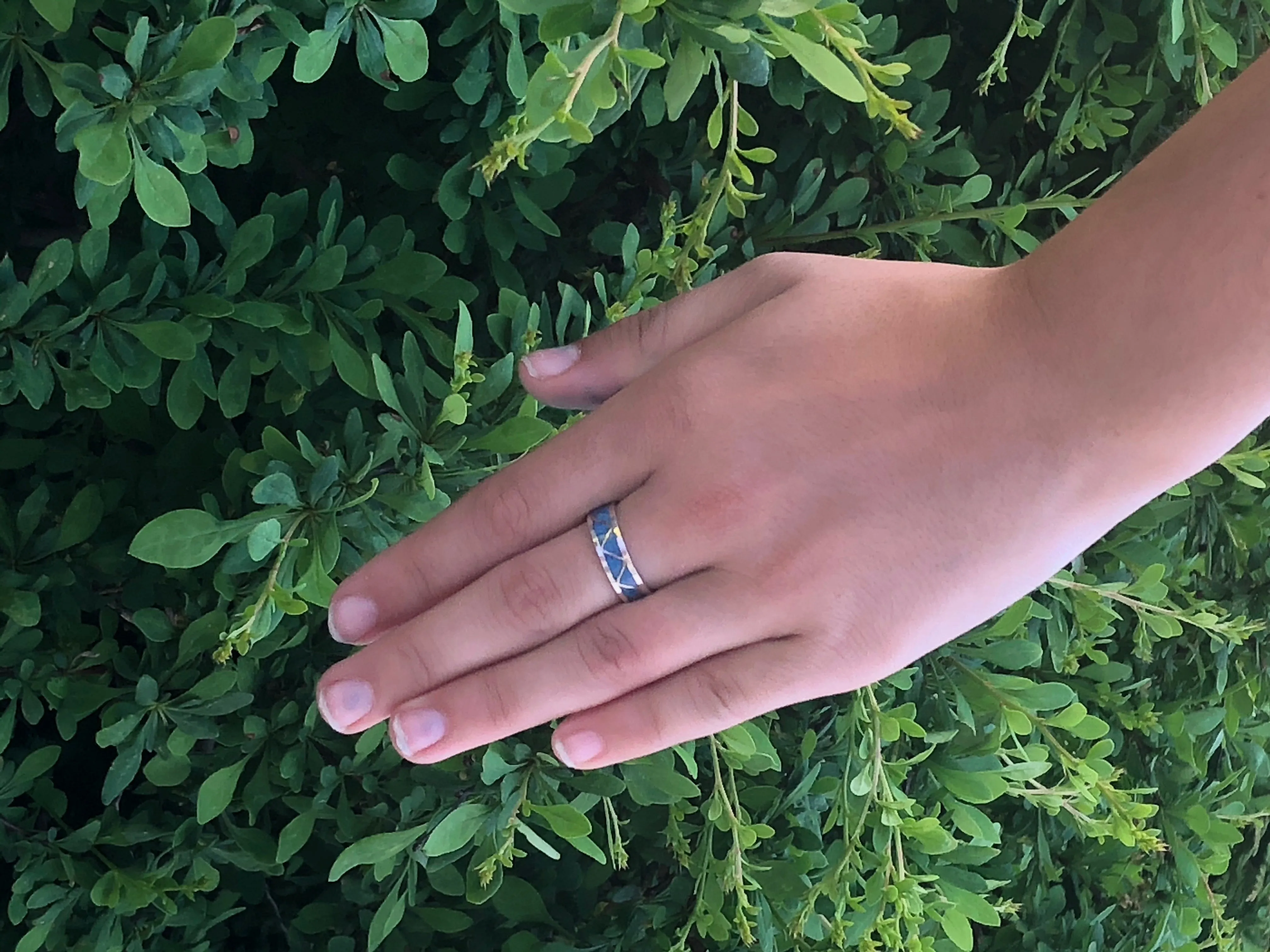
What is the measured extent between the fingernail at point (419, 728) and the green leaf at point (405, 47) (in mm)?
487

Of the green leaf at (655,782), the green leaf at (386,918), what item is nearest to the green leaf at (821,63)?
the green leaf at (655,782)

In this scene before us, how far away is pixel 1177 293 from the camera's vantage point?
1.87 feet

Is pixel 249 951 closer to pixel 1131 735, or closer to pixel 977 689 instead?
pixel 977 689

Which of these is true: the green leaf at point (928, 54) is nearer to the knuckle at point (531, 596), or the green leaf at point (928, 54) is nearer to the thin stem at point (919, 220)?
the thin stem at point (919, 220)

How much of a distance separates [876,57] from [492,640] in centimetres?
73

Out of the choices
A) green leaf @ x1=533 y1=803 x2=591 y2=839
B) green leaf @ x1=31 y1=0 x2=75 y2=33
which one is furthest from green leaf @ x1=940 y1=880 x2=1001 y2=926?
green leaf @ x1=31 y1=0 x2=75 y2=33

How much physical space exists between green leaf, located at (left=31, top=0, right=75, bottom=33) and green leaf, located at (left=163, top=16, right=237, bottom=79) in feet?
0.21

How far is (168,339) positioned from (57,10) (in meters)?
0.25

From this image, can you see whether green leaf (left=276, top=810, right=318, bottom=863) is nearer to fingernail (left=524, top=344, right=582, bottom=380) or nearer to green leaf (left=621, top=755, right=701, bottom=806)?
green leaf (left=621, top=755, right=701, bottom=806)

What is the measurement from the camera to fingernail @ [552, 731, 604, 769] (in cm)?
73

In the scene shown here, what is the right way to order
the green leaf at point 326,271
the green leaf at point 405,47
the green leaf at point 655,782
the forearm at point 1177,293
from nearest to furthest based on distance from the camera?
the forearm at point 1177,293 → the green leaf at point 405,47 → the green leaf at point 326,271 → the green leaf at point 655,782

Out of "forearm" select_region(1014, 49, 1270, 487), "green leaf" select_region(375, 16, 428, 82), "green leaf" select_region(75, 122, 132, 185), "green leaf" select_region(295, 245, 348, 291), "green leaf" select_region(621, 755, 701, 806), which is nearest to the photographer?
"forearm" select_region(1014, 49, 1270, 487)

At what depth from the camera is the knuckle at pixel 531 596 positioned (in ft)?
2.30

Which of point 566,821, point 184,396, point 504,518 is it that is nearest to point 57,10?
point 184,396
